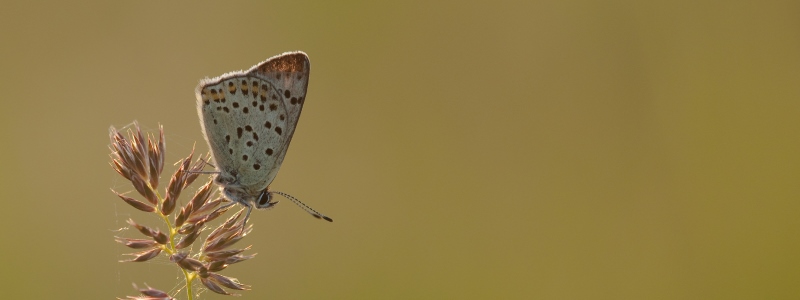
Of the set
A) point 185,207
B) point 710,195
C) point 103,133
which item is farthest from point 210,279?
point 710,195

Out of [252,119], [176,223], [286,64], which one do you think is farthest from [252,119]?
[176,223]

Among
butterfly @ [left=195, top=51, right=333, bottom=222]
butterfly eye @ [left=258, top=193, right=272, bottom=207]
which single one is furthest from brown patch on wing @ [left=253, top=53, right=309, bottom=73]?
butterfly eye @ [left=258, top=193, right=272, bottom=207]

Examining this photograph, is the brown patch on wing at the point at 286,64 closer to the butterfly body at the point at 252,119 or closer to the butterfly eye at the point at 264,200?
the butterfly body at the point at 252,119

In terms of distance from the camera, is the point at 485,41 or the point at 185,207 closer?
the point at 185,207

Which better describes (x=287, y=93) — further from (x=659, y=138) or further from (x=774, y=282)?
(x=774, y=282)

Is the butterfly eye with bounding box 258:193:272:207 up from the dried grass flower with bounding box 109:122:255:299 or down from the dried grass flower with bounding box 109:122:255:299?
down

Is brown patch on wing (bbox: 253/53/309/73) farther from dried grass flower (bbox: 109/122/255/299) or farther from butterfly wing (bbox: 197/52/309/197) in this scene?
dried grass flower (bbox: 109/122/255/299)

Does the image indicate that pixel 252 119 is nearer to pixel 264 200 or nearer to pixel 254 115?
pixel 254 115

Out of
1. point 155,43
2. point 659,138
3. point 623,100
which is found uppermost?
point 155,43
